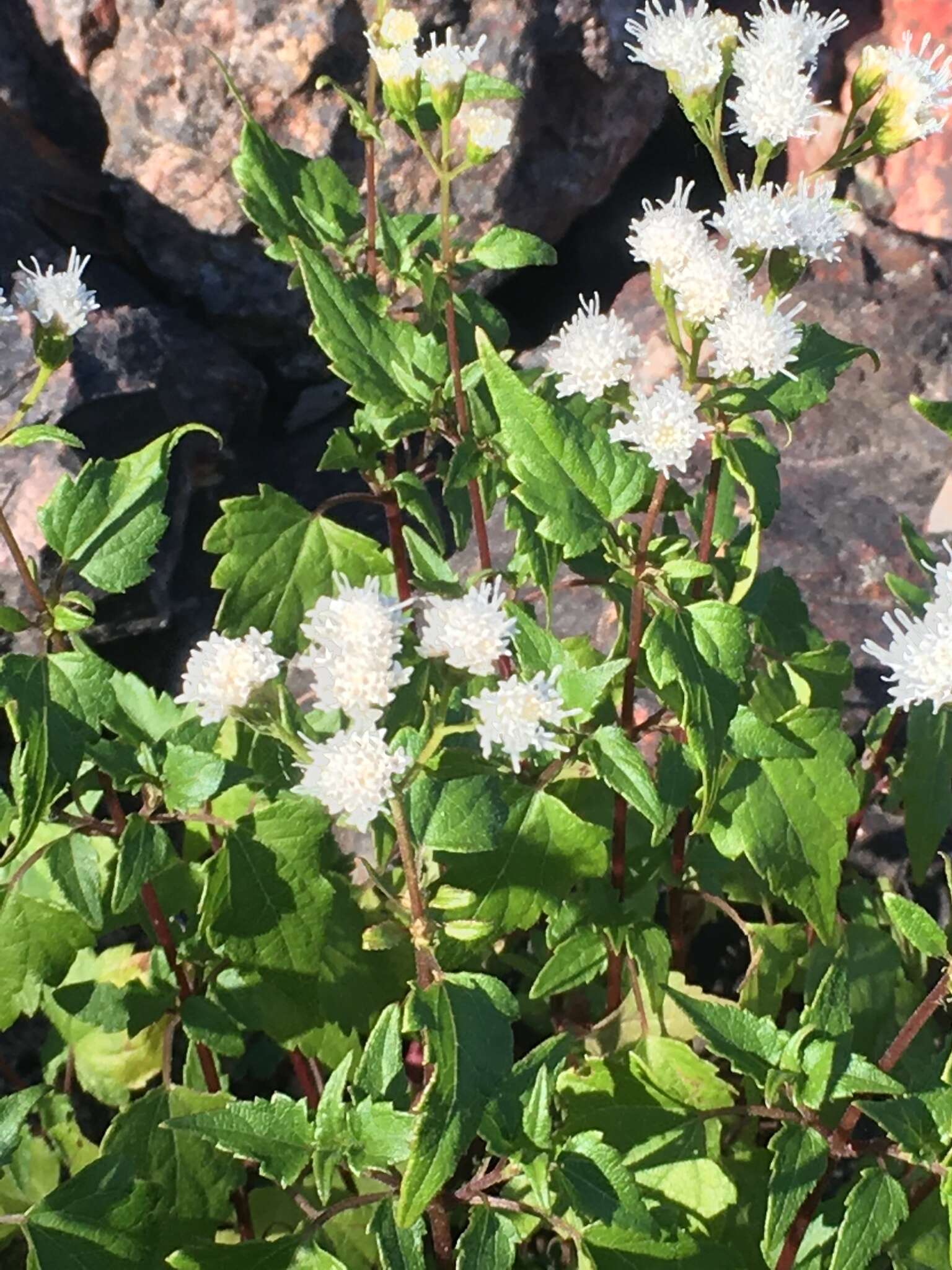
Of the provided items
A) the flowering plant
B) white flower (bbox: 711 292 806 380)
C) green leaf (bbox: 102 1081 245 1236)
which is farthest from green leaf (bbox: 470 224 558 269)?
green leaf (bbox: 102 1081 245 1236)

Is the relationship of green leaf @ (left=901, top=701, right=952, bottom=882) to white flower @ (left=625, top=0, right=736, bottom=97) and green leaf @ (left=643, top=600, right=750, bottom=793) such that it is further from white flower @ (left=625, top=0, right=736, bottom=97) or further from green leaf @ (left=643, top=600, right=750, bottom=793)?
white flower @ (left=625, top=0, right=736, bottom=97)

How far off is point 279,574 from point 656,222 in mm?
710

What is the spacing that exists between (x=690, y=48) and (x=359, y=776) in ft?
2.84

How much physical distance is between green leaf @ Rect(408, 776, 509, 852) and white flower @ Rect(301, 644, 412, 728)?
8cm

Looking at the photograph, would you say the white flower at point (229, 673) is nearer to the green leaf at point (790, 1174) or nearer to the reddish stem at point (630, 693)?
the reddish stem at point (630, 693)

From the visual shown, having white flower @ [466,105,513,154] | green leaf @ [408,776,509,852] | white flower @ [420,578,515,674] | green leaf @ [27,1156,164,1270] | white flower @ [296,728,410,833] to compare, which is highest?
white flower @ [466,105,513,154]

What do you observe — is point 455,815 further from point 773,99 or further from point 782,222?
point 773,99

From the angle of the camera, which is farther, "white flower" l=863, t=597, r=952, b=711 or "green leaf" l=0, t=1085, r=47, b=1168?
"green leaf" l=0, t=1085, r=47, b=1168

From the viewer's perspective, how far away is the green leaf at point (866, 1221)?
1.05 metres

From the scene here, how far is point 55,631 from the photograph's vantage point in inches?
47.4

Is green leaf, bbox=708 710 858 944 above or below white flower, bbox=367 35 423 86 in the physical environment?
below

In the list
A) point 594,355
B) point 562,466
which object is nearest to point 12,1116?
point 562,466

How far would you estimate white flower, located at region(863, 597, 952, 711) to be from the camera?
104 cm

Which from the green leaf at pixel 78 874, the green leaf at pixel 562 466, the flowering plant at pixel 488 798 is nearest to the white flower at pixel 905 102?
the flowering plant at pixel 488 798
